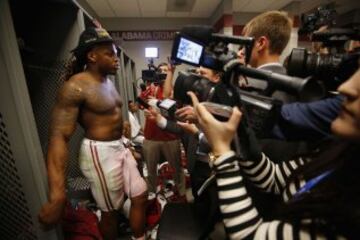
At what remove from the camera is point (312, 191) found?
61 cm

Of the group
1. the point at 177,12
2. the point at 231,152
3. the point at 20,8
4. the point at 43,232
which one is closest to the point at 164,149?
the point at 43,232

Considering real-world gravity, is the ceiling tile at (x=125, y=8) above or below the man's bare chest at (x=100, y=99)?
above

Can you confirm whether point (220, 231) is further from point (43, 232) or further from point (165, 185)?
point (165, 185)

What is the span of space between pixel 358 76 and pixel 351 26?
0.81 meters

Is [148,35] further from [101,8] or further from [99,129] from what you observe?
[99,129]

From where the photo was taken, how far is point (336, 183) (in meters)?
0.58

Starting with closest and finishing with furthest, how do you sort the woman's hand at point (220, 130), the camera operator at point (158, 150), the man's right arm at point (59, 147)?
the woman's hand at point (220, 130) → the man's right arm at point (59, 147) → the camera operator at point (158, 150)

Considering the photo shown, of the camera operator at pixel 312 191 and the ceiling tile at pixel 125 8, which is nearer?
the camera operator at pixel 312 191

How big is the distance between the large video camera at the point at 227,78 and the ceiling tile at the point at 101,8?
4.38 metres

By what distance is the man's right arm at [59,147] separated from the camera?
3.36 feet

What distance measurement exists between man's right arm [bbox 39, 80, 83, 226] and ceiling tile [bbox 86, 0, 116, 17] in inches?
155

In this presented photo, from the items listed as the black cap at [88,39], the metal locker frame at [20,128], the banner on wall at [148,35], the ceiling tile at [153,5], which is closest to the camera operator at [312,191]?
the metal locker frame at [20,128]

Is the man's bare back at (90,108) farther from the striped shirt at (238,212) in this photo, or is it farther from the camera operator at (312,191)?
the striped shirt at (238,212)

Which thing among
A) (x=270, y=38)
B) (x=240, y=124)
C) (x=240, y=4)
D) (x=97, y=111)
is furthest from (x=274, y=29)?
(x=240, y=4)
